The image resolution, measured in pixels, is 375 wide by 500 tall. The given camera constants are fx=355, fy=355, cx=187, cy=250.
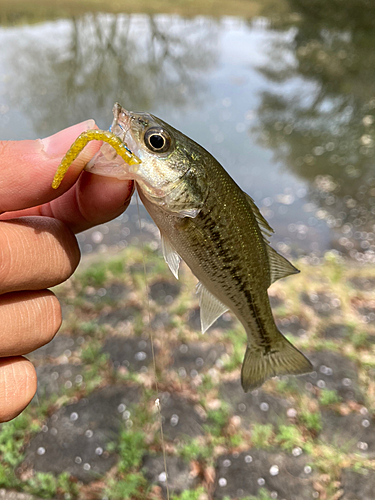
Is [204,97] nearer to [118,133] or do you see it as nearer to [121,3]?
[118,133]

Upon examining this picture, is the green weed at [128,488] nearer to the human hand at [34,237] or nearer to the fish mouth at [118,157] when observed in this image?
the human hand at [34,237]

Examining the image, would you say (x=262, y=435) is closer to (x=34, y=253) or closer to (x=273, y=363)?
(x=273, y=363)

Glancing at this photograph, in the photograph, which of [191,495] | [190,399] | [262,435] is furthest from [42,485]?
[262,435]

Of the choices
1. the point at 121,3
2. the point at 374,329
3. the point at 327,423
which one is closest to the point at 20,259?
the point at 327,423

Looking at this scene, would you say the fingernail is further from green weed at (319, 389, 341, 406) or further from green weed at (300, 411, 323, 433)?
green weed at (319, 389, 341, 406)

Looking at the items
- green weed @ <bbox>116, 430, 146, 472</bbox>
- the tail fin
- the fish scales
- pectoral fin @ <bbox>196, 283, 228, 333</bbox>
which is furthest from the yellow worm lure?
green weed @ <bbox>116, 430, 146, 472</bbox>

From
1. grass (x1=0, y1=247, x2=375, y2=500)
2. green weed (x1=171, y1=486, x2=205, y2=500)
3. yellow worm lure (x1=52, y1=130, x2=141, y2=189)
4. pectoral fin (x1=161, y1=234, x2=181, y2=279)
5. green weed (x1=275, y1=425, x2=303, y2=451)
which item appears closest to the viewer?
yellow worm lure (x1=52, y1=130, x2=141, y2=189)

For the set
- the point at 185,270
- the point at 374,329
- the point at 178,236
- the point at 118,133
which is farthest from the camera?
the point at 185,270
